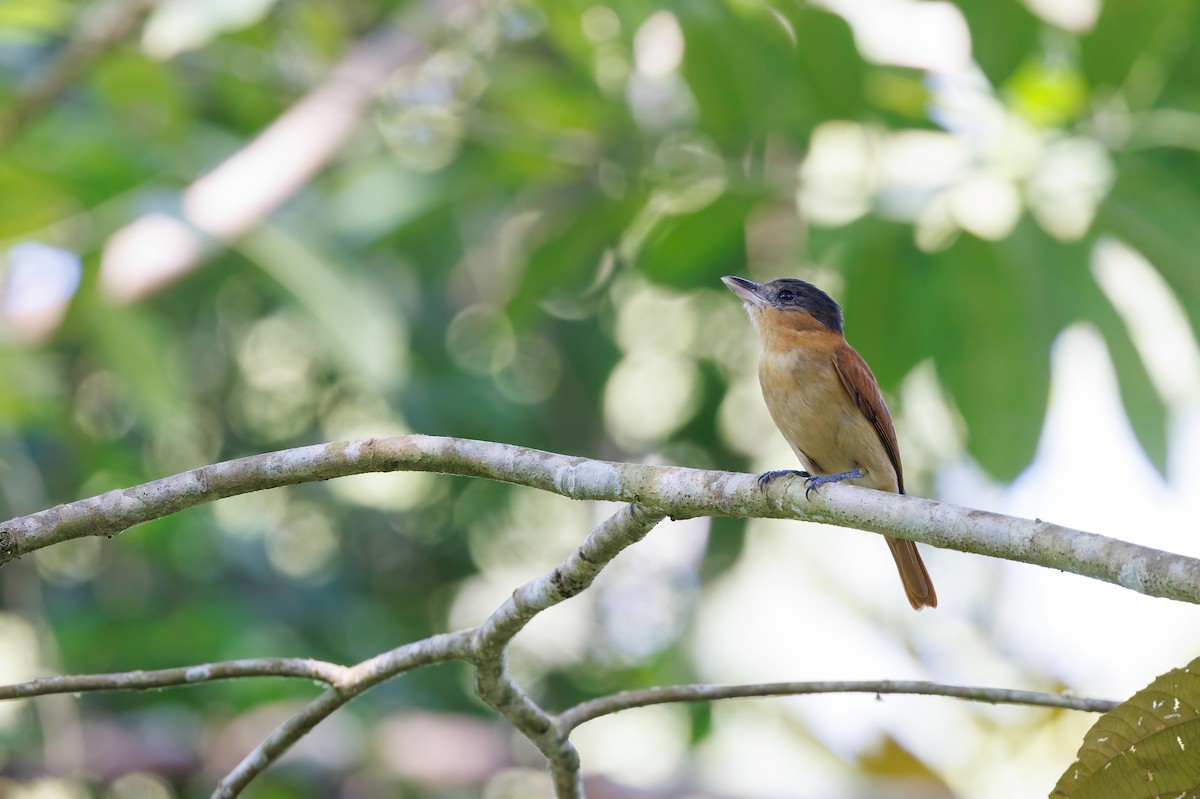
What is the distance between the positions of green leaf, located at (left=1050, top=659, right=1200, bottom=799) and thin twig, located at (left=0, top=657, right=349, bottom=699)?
4.49ft

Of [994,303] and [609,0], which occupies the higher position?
[609,0]

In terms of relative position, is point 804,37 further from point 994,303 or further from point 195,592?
point 195,592

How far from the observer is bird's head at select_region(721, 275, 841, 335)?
445 centimetres

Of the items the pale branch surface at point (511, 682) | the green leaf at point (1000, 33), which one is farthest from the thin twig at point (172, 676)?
the green leaf at point (1000, 33)

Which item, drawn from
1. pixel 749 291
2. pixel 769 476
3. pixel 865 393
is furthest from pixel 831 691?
pixel 749 291

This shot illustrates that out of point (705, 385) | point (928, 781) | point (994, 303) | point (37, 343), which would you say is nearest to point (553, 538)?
point (705, 385)

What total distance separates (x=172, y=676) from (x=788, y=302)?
277 centimetres

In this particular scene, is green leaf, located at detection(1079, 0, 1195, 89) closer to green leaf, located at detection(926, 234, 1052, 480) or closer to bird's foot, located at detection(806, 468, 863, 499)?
green leaf, located at detection(926, 234, 1052, 480)

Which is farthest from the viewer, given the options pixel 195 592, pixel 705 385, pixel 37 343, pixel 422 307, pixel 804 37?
pixel 422 307

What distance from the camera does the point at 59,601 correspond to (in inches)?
289

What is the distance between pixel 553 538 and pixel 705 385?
1.40 metres

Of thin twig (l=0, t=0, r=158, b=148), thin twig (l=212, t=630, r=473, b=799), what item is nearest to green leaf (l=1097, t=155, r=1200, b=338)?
thin twig (l=212, t=630, r=473, b=799)

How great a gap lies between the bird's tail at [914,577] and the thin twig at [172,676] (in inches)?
89.5

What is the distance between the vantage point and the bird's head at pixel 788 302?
445 cm
